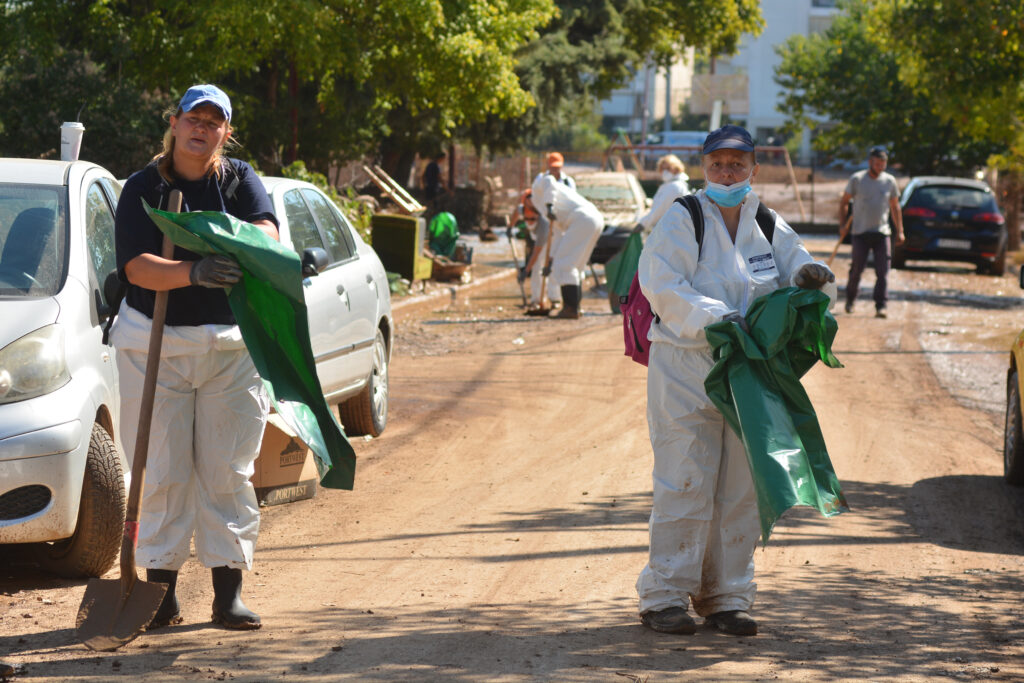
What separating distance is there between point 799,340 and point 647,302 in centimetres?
64

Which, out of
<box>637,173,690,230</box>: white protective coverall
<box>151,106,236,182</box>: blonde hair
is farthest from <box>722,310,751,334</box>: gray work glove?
<box>637,173,690,230</box>: white protective coverall

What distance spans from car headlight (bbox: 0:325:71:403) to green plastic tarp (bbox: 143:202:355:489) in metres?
1.03

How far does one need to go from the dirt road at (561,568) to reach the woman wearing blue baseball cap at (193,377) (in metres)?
0.36

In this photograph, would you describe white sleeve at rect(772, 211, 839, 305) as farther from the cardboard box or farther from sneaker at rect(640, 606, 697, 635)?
the cardboard box

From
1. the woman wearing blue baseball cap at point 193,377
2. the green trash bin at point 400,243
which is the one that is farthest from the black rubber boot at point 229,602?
the green trash bin at point 400,243

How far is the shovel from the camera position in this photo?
450 cm

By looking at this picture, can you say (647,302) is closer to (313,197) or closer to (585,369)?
(313,197)

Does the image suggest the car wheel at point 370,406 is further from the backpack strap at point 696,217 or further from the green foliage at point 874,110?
the green foliage at point 874,110

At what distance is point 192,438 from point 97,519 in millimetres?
925

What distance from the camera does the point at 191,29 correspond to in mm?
14281

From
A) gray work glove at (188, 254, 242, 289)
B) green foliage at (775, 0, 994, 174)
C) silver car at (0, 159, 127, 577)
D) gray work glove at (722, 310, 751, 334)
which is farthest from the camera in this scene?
green foliage at (775, 0, 994, 174)

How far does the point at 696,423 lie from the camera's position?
193 inches

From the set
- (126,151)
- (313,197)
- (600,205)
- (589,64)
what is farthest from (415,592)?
(589,64)

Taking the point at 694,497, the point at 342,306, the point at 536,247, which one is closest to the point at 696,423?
the point at 694,497
